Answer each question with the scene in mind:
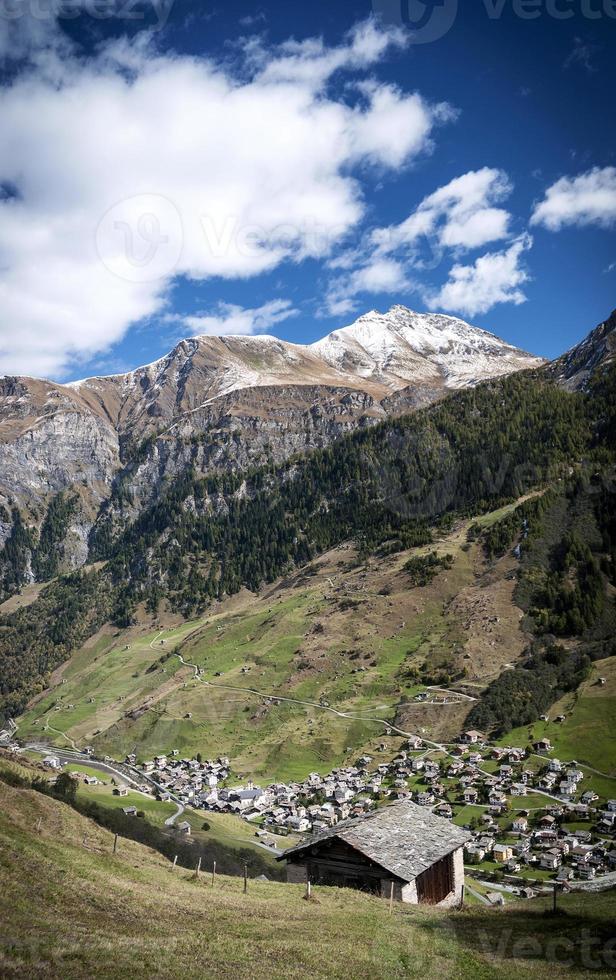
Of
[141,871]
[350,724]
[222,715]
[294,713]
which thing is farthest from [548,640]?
[141,871]

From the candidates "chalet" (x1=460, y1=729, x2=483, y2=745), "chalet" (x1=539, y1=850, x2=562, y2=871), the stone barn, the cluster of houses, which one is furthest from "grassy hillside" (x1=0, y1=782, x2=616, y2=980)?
"chalet" (x1=460, y1=729, x2=483, y2=745)

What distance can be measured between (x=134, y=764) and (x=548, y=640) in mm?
123491

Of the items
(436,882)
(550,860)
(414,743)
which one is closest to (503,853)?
(550,860)

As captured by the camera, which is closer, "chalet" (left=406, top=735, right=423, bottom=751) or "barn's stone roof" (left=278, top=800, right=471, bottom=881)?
"barn's stone roof" (left=278, top=800, right=471, bottom=881)

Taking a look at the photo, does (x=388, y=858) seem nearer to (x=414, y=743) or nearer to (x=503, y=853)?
(x=503, y=853)

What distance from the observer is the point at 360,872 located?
4022 centimetres

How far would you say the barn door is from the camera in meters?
41.3

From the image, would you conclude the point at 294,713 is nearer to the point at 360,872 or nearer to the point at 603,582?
the point at 603,582

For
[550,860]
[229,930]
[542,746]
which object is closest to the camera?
[229,930]

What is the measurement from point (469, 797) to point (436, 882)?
83333 millimetres

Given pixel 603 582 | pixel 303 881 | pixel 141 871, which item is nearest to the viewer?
pixel 141 871

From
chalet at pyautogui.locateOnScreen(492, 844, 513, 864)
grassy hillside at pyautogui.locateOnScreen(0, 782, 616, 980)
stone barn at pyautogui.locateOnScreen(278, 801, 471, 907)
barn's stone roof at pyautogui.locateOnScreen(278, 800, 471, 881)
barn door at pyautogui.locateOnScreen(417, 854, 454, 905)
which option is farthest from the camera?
chalet at pyautogui.locateOnScreen(492, 844, 513, 864)

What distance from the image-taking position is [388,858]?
40125 millimetres

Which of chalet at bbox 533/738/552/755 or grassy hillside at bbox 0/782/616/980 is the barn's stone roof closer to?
grassy hillside at bbox 0/782/616/980
